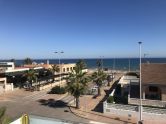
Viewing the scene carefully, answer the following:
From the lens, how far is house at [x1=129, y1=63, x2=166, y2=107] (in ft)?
136

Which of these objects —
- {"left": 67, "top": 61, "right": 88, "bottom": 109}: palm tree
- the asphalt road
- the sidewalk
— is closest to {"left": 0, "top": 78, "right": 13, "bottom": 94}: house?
the asphalt road

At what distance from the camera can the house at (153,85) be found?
4146 cm

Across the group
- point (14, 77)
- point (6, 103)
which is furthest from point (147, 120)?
point (14, 77)

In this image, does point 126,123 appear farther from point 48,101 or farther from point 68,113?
point 48,101

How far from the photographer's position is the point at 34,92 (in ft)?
192

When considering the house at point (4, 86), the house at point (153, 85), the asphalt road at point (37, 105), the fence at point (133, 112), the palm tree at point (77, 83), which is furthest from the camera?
the house at point (4, 86)

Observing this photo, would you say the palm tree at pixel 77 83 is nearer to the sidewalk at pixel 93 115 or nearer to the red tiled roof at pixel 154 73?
the sidewalk at pixel 93 115

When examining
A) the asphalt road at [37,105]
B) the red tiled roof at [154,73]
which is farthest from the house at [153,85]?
the asphalt road at [37,105]

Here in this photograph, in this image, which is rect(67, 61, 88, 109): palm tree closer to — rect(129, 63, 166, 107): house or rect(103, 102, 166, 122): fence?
rect(103, 102, 166, 122): fence

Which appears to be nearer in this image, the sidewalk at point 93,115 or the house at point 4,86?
the sidewalk at point 93,115

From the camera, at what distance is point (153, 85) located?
42.5 m

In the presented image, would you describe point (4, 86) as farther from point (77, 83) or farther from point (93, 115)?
point (93, 115)

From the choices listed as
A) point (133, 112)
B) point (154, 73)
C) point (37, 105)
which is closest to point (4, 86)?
point (37, 105)

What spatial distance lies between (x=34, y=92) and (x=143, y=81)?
2952 centimetres
